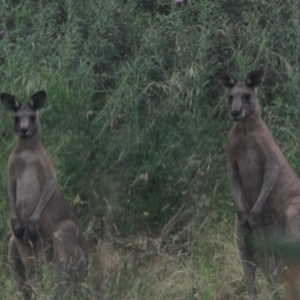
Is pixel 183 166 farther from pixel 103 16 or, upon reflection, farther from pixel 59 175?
pixel 103 16

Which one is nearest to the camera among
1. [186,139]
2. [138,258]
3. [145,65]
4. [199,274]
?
[138,258]

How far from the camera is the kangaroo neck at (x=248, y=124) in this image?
16.6 ft

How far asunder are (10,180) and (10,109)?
1.64 ft

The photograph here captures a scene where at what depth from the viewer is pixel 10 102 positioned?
16.9 feet

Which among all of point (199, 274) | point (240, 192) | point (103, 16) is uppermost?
point (103, 16)

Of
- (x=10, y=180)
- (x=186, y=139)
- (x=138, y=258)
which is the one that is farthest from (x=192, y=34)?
(x=138, y=258)

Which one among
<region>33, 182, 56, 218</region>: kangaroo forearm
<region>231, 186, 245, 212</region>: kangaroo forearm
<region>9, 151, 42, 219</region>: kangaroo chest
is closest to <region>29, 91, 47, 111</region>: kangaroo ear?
<region>9, 151, 42, 219</region>: kangaroo chest

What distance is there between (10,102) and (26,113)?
0.16 meters

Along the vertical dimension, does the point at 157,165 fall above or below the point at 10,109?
below

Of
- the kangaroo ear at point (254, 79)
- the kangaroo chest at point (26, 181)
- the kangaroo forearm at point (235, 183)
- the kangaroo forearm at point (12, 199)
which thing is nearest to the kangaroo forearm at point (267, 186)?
the kangaroo forearm at point (235, 183)

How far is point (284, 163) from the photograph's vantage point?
496 centimetres

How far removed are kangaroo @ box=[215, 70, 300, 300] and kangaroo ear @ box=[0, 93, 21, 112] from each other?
146 centimetres

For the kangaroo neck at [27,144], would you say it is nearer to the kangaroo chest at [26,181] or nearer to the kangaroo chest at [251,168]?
the kangaroo chest at [26,181]

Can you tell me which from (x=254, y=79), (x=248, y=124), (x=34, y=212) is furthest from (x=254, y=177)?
(x=34, y=212)
